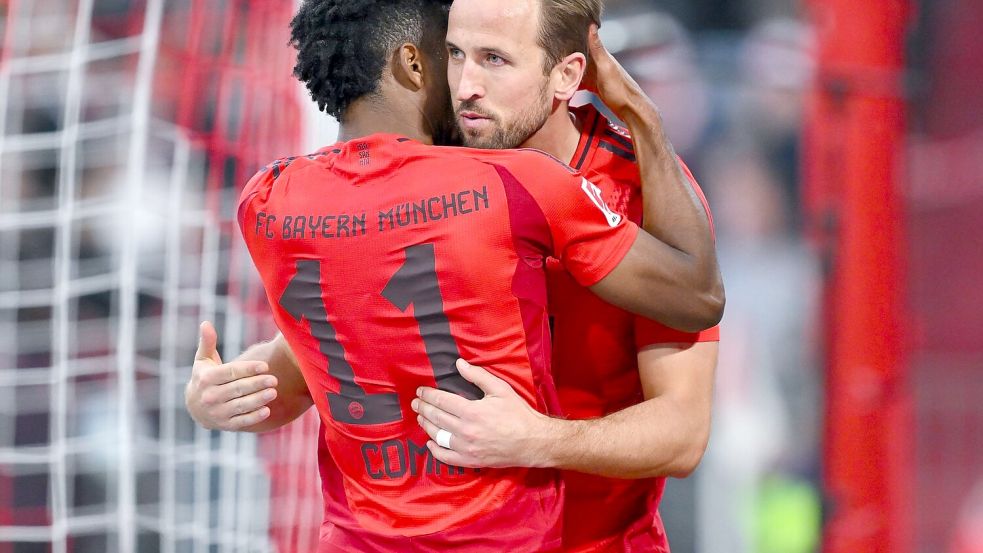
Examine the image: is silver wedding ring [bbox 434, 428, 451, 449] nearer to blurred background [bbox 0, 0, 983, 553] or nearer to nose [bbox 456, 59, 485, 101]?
nose [bbox 456, 59, 485, 101]

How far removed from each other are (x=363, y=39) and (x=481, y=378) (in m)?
0.72

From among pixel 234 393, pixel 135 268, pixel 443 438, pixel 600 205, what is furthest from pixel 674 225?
pixel 135 268

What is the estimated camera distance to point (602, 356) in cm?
217

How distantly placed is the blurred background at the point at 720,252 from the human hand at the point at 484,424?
1.45 m

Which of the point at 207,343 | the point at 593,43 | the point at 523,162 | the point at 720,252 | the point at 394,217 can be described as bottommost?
the point at 720,252

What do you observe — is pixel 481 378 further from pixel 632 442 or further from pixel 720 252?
pixel 720 252

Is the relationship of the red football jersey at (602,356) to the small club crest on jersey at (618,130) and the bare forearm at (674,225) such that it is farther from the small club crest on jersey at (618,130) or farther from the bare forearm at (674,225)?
the bare forearm at (674,225)

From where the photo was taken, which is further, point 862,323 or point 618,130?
point 862,323

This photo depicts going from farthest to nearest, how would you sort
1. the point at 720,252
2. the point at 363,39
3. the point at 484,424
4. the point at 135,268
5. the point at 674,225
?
the point at 720,252
the point at 135,268
the point at 363,39
the point at 674,225
the point at 484,424

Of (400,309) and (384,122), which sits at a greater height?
(384,122)

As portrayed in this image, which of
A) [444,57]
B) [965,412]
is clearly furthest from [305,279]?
[965,412]

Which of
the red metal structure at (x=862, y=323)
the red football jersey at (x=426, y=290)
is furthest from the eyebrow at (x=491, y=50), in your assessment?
the red metal structure at (x=862, y=323)

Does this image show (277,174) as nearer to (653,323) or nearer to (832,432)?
(653,323)

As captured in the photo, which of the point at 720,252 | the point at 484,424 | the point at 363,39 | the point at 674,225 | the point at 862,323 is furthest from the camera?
the point at 720,252
